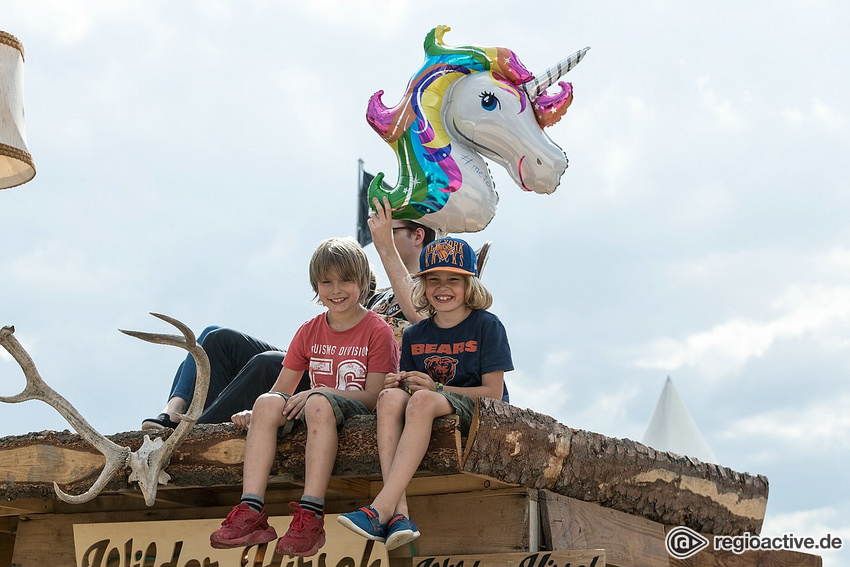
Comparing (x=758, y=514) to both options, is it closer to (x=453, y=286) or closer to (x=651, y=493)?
(x=651, y=493)

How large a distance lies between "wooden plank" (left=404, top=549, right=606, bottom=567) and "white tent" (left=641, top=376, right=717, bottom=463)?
4834mm

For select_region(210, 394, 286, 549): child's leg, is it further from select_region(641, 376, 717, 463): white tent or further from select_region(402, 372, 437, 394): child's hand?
select_region(641, 376, 717, 463): white tent

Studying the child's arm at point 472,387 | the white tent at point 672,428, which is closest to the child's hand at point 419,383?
the child's arm at point 472,387

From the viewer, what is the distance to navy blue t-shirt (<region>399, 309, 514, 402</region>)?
9.40 feet

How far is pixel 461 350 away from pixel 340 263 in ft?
1.59

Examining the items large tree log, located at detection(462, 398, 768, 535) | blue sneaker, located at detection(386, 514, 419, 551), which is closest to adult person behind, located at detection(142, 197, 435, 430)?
large tree log, located at detection(462, 398, 768, 535)

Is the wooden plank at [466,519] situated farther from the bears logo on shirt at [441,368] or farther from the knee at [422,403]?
the knee at [422,403]

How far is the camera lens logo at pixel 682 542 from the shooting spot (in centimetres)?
337

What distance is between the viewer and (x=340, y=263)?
3066mm

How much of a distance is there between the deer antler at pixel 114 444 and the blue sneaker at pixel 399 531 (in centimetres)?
69

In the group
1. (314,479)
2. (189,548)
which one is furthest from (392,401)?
(189,548)

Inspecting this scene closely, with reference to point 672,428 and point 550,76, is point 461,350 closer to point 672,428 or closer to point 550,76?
point 550,76

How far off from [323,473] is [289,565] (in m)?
0.61

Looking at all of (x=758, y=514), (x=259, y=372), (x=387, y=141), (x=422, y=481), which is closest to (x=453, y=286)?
(x=422, y=481)
